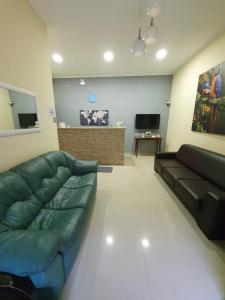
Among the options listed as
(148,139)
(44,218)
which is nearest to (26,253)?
(44,218)

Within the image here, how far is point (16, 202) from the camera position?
127 cm

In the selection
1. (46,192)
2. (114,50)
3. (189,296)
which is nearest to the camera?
(189,296)

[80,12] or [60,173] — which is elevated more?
[80,12]

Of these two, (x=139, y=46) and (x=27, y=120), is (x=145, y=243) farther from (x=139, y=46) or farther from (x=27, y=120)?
(x=139, y=46)

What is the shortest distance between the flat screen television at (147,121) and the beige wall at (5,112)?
3994mm

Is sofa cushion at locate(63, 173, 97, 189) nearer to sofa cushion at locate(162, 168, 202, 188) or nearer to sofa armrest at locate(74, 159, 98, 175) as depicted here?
sofa armrest at locate(74, 159, 98, 175)

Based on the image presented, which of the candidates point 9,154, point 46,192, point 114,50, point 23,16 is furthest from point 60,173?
point 114,50

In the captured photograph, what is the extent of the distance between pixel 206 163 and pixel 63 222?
2.37 m

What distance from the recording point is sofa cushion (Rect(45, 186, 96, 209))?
1.53m

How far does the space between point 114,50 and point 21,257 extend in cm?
375

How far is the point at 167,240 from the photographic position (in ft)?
5.13

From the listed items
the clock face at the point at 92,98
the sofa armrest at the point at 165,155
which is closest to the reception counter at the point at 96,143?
the sofa armrest at the point at 165,155

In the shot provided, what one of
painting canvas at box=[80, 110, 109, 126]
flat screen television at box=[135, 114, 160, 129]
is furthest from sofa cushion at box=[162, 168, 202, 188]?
painting canvas at box=[80, 110, 109, 126]

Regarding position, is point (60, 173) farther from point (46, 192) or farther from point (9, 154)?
point (9, 154)
